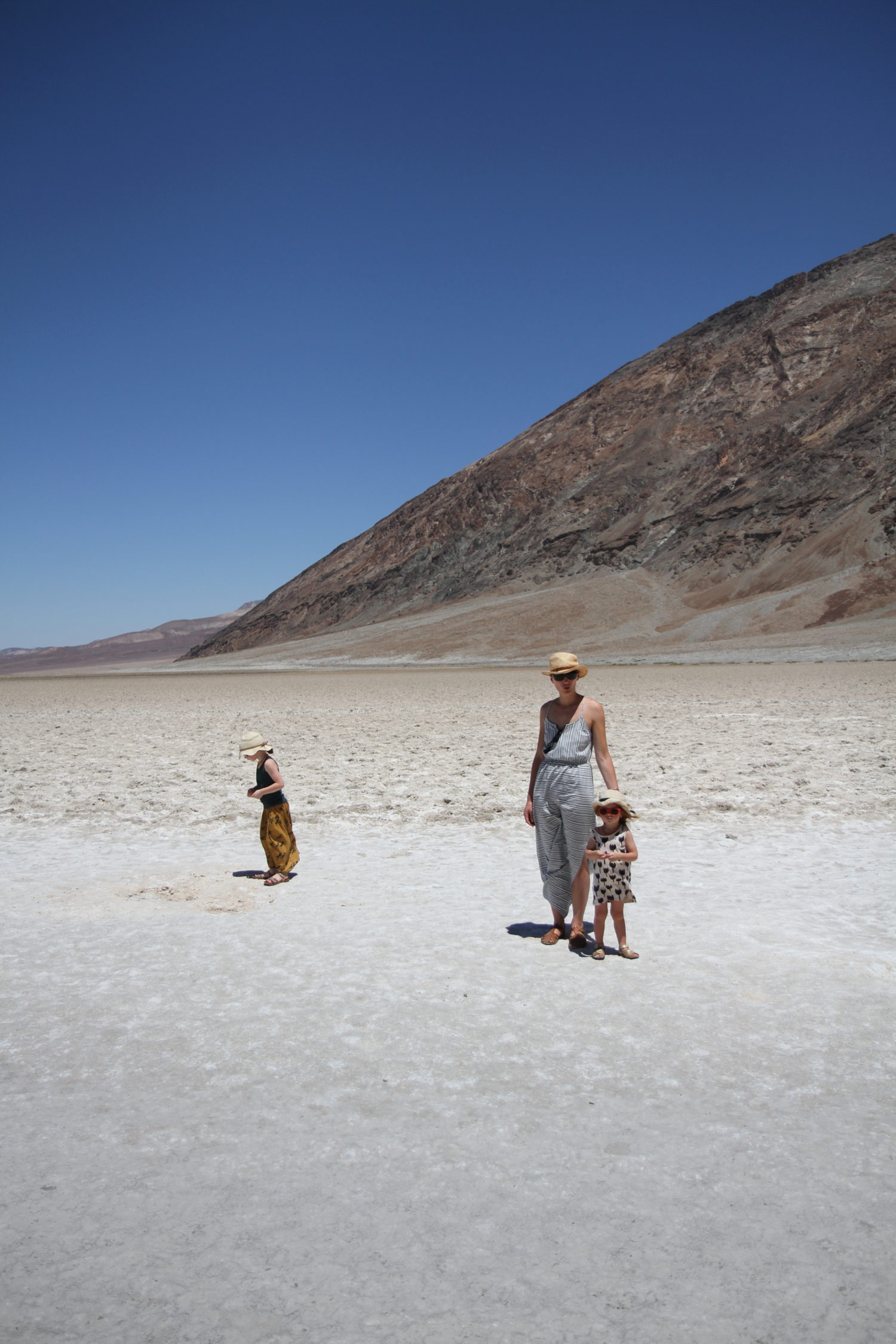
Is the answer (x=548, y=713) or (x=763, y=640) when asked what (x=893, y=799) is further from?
(x=763, y=640)

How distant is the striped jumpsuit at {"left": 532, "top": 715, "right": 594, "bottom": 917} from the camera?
4.47 metres

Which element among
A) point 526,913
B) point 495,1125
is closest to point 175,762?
point 526,913

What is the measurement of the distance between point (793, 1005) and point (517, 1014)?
44.9 inches

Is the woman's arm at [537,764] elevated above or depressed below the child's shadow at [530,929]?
above

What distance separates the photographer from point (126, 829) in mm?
8078

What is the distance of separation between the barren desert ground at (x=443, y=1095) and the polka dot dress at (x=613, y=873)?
32 centimetres

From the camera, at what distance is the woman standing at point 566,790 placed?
4.48 m

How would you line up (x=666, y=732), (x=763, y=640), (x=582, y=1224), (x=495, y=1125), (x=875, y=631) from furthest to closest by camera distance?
(x=763, y=640) → (x=875, y=631) → (x=666, y=732) → (x=495, y=1125) → (x=582, y=1224)

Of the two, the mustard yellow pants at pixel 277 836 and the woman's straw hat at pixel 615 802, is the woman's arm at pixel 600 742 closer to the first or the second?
the woman's straw hat at pixel 615 802

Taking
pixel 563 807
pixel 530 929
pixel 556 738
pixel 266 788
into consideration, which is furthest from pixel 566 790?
pixel 266 788

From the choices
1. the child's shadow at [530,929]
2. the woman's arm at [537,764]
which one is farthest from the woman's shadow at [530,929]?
the woman's arm at [537,764]

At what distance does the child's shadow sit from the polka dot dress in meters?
0.48

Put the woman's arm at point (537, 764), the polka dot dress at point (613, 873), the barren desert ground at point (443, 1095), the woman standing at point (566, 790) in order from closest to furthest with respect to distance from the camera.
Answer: the barren desert ground at point (443, 1095)
the polka dot dress at point (613, 873)
the woman standing at point (566, 790)
the woman's arm at point (537, 764)

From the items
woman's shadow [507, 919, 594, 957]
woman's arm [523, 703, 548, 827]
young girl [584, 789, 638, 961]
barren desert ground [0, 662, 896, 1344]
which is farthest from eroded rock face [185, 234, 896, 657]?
young girl [584, 789, 638, 961]
